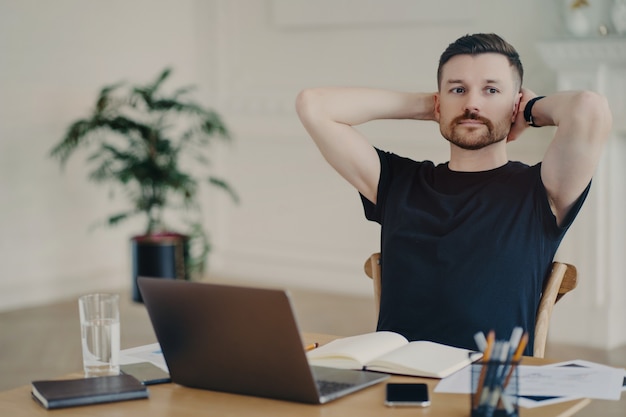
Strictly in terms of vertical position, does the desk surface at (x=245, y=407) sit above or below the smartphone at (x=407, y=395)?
below

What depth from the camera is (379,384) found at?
167cm

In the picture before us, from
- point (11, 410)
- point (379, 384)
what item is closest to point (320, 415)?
point (379, 384)

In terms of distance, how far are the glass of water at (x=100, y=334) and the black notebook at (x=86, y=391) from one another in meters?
0.07

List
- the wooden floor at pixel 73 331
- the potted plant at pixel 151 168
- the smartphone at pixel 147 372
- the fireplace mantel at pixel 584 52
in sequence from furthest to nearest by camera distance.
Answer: the potted plant at pixel 151 168 → the fireplace mantel at pixel 584 52 → the wooden floor at pixel 73 331 → the smartphone at pixel 147 372

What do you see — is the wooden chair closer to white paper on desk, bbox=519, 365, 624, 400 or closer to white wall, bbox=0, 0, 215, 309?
white paper on desk, bbox=519, 365, 624, 400

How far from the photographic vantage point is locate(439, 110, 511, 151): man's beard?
7.33ft

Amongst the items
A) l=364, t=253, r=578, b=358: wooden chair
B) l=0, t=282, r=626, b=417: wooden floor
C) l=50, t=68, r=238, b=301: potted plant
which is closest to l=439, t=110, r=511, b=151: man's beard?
l=364, t=253, r=578, b=358: wooden chair

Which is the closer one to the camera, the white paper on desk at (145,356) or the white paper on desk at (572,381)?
the white paper on desk at (572,381)

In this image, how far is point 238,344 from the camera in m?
1.59

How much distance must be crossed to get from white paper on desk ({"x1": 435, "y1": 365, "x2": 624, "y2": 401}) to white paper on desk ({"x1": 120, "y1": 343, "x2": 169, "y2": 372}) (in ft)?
1.71

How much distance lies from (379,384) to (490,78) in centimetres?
86

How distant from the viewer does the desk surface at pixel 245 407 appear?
151cm

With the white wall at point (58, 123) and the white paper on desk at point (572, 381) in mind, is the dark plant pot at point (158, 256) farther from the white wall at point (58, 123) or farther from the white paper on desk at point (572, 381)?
the white paper on desk at point (572, 381)

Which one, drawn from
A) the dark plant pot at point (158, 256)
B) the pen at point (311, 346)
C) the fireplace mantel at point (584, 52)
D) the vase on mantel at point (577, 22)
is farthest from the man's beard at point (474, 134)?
the dark plant pot at point (158, 256)
